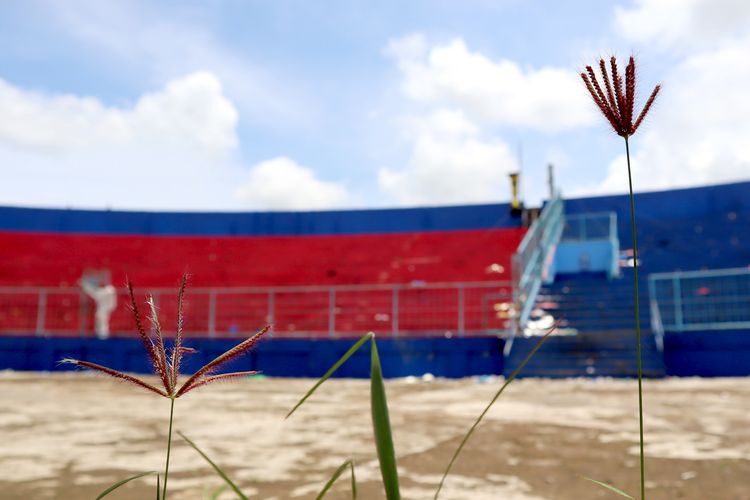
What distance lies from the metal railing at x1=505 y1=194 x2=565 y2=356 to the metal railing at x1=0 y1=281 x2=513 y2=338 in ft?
4.61

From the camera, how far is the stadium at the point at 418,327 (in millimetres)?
4297

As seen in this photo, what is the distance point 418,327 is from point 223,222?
11.4 m

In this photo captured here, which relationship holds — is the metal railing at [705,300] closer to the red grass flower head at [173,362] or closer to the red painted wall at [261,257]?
the red painted wall at [261,257]

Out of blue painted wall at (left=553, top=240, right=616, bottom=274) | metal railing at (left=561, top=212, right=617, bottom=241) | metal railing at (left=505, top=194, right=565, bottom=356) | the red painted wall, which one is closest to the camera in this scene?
metal railing at (left=505, top=194, right=565, bottom=356)

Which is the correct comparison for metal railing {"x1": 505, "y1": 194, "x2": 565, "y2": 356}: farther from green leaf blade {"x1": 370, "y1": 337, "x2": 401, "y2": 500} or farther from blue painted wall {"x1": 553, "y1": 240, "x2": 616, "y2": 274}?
green leaf blade {"x1": 370, "y1": 337, "x2": 401, "y2": 500}

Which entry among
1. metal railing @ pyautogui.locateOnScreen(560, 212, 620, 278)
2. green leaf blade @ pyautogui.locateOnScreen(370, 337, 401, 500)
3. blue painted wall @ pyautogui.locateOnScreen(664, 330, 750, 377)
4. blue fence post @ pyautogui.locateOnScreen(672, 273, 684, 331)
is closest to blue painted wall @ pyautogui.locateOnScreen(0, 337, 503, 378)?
blue painted wall @ pyautogui.locateOnScreen(664, 330, 750, 377)

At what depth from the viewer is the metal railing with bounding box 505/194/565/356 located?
13.4 meters

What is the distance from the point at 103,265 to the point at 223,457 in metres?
21.4

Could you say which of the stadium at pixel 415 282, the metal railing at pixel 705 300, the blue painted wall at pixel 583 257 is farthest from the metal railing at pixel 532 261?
the metal railing at pixel 705 300

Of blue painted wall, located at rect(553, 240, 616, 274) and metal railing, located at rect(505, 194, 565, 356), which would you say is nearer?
metal railing, located at rect(505, 194, 565, 356)

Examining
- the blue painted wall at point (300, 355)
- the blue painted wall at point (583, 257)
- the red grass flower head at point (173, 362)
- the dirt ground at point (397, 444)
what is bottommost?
the dirt ground at point (397, 444)

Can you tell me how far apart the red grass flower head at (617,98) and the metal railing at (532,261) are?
11899 mm

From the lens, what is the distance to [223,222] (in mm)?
25391

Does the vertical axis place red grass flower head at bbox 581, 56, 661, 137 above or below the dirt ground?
above
